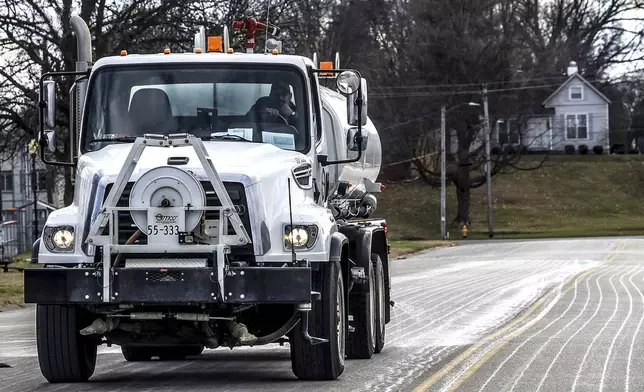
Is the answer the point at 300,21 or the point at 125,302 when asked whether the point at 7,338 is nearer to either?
the point at 125,302

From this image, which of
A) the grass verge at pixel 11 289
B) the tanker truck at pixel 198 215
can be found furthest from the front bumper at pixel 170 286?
the grass verge at pixel 11 289

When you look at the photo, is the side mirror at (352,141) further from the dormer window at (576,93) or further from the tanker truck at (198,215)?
the dormer window at (576,93)

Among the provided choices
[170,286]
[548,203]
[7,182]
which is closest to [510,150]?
[548,203]

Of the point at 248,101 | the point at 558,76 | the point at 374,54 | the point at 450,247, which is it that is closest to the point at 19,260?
the point at 450,247

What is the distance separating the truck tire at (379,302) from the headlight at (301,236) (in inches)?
144

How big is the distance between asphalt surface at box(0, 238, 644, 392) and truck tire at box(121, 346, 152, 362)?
0.13m

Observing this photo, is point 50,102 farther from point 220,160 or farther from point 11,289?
point 11,289

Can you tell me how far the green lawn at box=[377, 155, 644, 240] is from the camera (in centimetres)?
7112

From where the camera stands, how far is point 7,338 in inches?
683

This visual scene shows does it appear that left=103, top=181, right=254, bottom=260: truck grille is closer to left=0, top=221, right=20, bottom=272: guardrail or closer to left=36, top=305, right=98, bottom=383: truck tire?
left=36, top=305, right=98, bottom=383: truck tire

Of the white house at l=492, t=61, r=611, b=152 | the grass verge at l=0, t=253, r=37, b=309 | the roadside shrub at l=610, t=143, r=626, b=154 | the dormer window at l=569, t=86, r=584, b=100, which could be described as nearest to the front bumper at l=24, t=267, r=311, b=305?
the grass verge at l=0, t=253, r=37, b=309

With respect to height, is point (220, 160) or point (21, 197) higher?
point (220, 160)

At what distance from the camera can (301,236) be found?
10883 mm

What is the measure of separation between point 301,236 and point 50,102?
278cm
